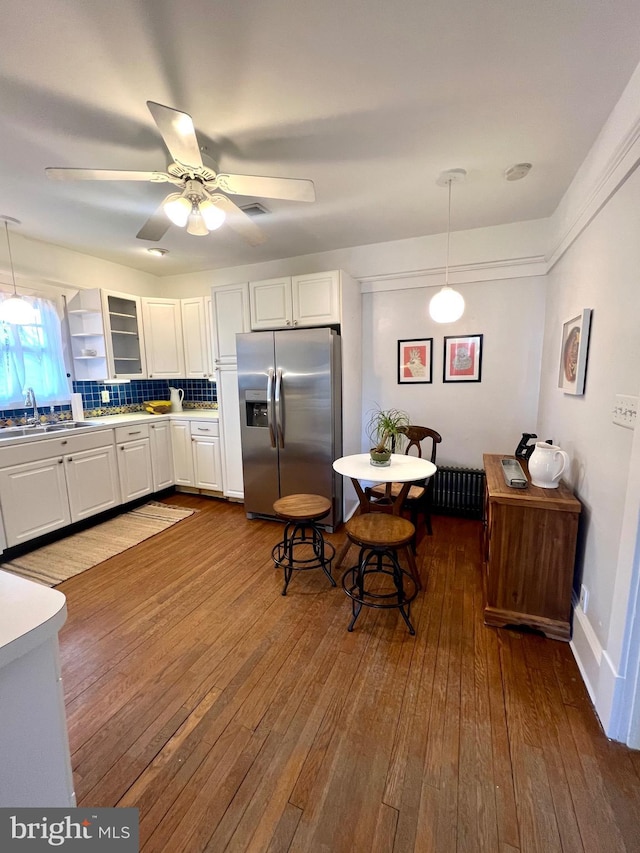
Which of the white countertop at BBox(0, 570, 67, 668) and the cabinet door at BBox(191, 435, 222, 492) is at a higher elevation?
the white countertop at BBox(0, 570, 67, 668)

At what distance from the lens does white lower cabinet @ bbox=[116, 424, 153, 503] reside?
3.59 m

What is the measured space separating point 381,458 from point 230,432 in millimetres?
1920

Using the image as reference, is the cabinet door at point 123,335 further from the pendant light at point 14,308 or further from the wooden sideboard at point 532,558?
the wooden sideboard at point 532,558

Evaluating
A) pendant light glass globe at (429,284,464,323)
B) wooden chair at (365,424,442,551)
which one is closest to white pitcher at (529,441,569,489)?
wooden chair at (365,424,442,551)

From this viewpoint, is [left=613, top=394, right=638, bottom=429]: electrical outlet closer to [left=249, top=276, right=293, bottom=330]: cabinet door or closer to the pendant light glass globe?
the pendant light glass globe

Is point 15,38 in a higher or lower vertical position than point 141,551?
higher

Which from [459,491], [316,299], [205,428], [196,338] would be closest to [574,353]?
[459,491]

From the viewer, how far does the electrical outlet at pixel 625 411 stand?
1.34 meters

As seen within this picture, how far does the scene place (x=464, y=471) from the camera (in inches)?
134

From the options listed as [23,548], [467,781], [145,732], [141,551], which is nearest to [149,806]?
[145,732]

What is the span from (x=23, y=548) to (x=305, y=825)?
2.96 metres

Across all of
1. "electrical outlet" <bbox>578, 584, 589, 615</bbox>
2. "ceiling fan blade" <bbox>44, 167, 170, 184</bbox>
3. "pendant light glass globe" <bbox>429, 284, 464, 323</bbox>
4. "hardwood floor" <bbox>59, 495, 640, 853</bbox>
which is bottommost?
"hardwood floor" <bbox>59, 495, 640, 853</bbox>

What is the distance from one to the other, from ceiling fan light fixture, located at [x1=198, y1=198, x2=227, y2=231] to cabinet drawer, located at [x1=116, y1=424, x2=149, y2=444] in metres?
2.48

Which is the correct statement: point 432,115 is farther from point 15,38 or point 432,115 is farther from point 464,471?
point 464,471
